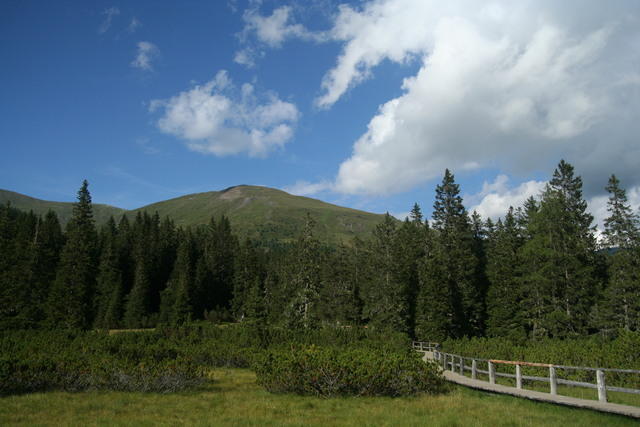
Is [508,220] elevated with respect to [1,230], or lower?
elevated

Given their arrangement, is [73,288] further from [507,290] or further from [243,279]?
[507,290]

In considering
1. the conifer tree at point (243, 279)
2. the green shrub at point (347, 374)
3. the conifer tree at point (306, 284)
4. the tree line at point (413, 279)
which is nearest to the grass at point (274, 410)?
the green shrub at point (347, 374)

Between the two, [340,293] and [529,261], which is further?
[340,293]

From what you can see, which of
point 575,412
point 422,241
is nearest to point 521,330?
point 422,241

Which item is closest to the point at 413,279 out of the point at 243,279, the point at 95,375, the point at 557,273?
the point at 557,273

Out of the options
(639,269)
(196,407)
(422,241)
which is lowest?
(196,407)

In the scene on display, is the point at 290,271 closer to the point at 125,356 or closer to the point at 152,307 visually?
the point at 152,307

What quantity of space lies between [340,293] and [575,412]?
187ft

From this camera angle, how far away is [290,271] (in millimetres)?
74438

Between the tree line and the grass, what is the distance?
19.7m

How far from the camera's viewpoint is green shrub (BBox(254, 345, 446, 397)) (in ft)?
48.3

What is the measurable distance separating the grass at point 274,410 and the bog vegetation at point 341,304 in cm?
113

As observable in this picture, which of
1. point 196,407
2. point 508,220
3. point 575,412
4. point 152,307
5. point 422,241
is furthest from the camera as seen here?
point 152,307

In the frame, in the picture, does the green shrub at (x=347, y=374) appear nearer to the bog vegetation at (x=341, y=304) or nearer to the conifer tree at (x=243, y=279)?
the bog vegetation at (x=341, y=304)
